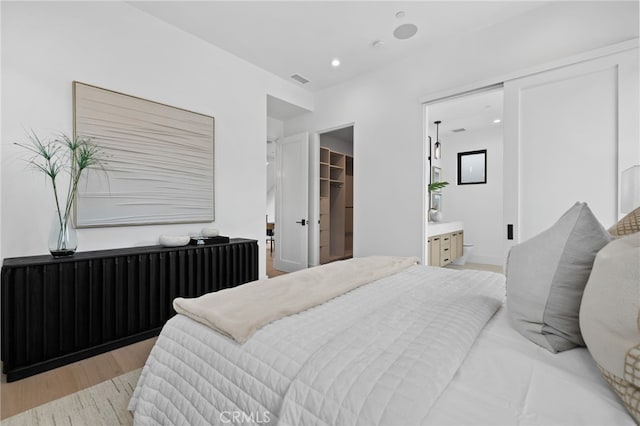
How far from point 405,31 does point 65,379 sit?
413 centimetres

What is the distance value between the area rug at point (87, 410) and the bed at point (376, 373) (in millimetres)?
312

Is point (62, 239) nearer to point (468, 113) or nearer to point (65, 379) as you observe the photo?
point (65, 379)

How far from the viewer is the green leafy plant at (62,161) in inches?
83.9

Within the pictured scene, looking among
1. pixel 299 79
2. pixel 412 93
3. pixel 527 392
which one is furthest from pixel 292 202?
pixel 527 392

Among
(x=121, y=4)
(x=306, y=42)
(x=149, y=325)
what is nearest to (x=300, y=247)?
(x=149, y=325)

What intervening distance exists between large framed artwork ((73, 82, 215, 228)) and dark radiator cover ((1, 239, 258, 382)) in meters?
0.40

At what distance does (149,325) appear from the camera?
241cm

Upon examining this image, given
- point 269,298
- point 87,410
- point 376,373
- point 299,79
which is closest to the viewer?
point 376,373

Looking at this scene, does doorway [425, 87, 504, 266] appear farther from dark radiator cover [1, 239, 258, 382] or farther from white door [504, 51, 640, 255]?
dark radiator cover [1, 239, 258, 382]

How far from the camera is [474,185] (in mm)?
5777

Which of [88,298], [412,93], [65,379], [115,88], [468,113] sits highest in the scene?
[468,113]

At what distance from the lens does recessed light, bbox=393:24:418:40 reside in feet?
9.52

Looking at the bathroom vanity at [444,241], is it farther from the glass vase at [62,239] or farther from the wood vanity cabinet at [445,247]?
the glass vase at [62,239]

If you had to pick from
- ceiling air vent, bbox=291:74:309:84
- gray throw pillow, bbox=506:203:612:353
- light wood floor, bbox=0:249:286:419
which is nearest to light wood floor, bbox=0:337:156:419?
light wood floor, bbox=0:249:286:419
